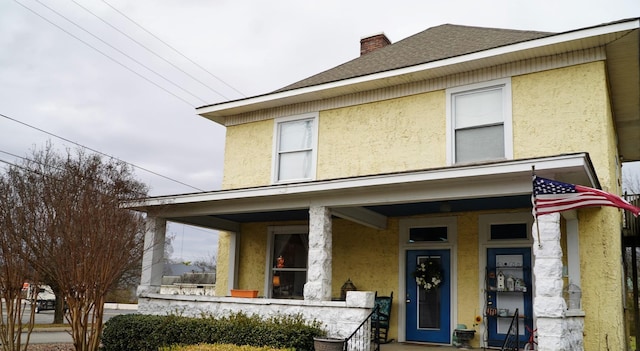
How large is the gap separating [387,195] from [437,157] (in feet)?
6.26

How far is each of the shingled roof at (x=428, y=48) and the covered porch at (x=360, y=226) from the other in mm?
2962

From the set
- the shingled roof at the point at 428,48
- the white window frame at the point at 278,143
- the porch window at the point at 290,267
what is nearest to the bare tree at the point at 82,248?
the white window frame at the point at 278,143

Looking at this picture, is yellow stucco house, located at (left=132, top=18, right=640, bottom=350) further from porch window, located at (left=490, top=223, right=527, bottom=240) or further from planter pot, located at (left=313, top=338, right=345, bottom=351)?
planter pot, located at (left=313, top=338, right=345, bottom=351)

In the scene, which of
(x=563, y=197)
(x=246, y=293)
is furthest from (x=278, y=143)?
(x=563, y=197)

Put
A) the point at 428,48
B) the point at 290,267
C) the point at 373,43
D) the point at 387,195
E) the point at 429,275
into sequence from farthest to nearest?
the point at 373,43, the point at 290,267, the point at 428,48, the point at 429,275, the point at 387,195

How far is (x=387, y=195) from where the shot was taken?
29.1 ft

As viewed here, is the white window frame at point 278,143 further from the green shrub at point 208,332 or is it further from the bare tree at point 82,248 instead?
the green shrub at point 208,332

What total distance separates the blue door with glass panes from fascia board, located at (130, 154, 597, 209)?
261cm

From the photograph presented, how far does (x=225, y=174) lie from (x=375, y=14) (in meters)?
7.43

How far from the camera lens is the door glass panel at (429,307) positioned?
10.6 meters

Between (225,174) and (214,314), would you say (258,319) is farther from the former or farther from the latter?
(225,174)

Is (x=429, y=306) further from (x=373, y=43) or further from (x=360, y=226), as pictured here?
(x=373, y=43)

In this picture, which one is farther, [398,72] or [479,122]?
[398,72]

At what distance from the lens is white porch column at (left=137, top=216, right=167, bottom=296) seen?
11.1 metres
